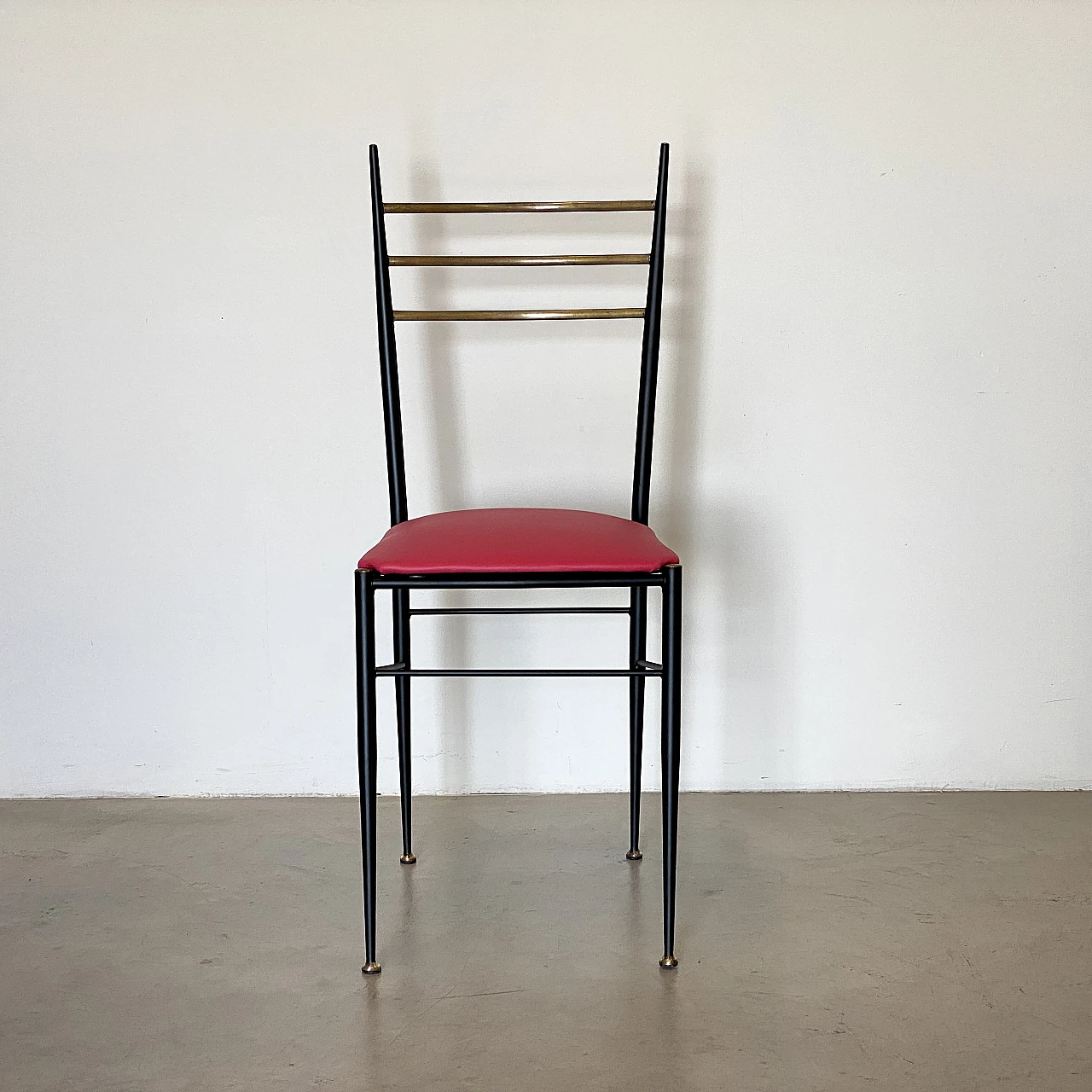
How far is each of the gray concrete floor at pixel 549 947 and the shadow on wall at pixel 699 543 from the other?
0.12 metres

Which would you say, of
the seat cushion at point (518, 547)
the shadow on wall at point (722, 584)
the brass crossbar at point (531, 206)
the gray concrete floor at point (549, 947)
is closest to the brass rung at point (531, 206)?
the brass crossbar at point (531, 206)

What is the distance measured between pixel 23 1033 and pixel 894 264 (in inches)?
70.9

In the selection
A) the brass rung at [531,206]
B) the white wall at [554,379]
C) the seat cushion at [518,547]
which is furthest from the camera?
the white wall at [554,379]

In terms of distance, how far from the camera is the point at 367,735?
1534mm

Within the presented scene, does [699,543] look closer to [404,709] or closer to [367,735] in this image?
[404,709]

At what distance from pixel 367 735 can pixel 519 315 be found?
0.74 m

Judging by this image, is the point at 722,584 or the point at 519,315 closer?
the point at 519,315

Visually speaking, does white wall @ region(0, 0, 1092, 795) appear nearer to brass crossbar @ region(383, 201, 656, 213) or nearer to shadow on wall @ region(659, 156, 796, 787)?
shadow on wall @ region(659, 156, 796, 787)

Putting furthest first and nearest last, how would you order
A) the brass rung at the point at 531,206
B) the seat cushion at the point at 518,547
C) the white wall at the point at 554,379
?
the white wall at the point at 554,379, the brass rung at the point at 531,206, the seat cushion at the point at 518,547

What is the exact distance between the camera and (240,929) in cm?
166

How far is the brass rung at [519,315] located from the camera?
6.12ft

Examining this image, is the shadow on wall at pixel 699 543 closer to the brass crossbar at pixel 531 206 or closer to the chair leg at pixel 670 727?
the brass crossbar at pixel 531 206

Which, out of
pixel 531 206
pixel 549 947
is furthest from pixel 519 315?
pixel 549 947

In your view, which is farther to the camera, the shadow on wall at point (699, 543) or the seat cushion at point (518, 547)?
the shadow on wall at point (699, 543)
